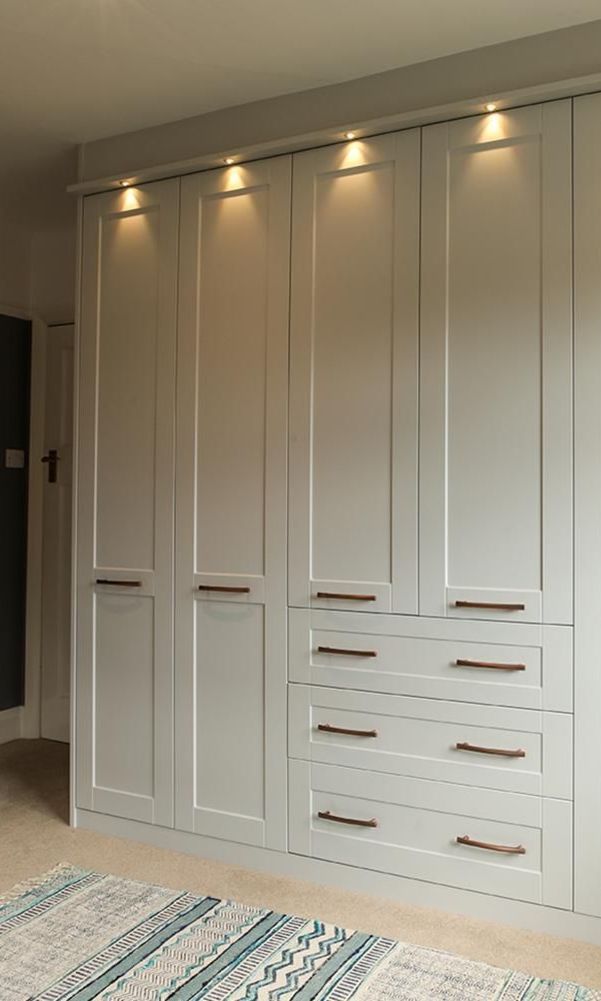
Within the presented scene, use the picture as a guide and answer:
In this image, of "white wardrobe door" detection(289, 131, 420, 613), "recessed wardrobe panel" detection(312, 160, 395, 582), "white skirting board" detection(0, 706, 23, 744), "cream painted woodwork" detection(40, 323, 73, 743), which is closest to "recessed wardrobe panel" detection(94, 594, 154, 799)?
"white wardrobe door" detection(289, 131, 420, 613)

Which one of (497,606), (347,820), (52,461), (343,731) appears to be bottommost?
(347,820)

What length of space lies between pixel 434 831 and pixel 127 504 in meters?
1.62

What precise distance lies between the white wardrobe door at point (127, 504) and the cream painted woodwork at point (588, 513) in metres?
1.48

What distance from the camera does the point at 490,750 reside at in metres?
2.74

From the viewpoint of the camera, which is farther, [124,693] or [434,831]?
[124,693]

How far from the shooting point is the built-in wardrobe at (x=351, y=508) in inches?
106

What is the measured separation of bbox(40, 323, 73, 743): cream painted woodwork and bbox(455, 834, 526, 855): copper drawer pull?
8.77 feet

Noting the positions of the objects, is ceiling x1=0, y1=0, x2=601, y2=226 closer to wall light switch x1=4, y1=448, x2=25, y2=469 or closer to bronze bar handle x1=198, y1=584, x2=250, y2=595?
bronze bar handle x1=198, y1=584, x2=250, y2=595

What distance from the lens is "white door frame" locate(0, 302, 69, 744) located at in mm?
4871

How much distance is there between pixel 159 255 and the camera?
338 centimetres

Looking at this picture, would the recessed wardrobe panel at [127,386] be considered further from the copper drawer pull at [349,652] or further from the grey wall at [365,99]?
the copper drawer pull at [349,652]

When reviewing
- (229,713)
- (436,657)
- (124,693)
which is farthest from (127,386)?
(436,657)

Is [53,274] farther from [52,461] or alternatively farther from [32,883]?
[32,883]

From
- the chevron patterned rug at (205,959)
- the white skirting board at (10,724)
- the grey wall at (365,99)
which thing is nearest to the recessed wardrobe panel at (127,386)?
the grey wall at (365,99)
